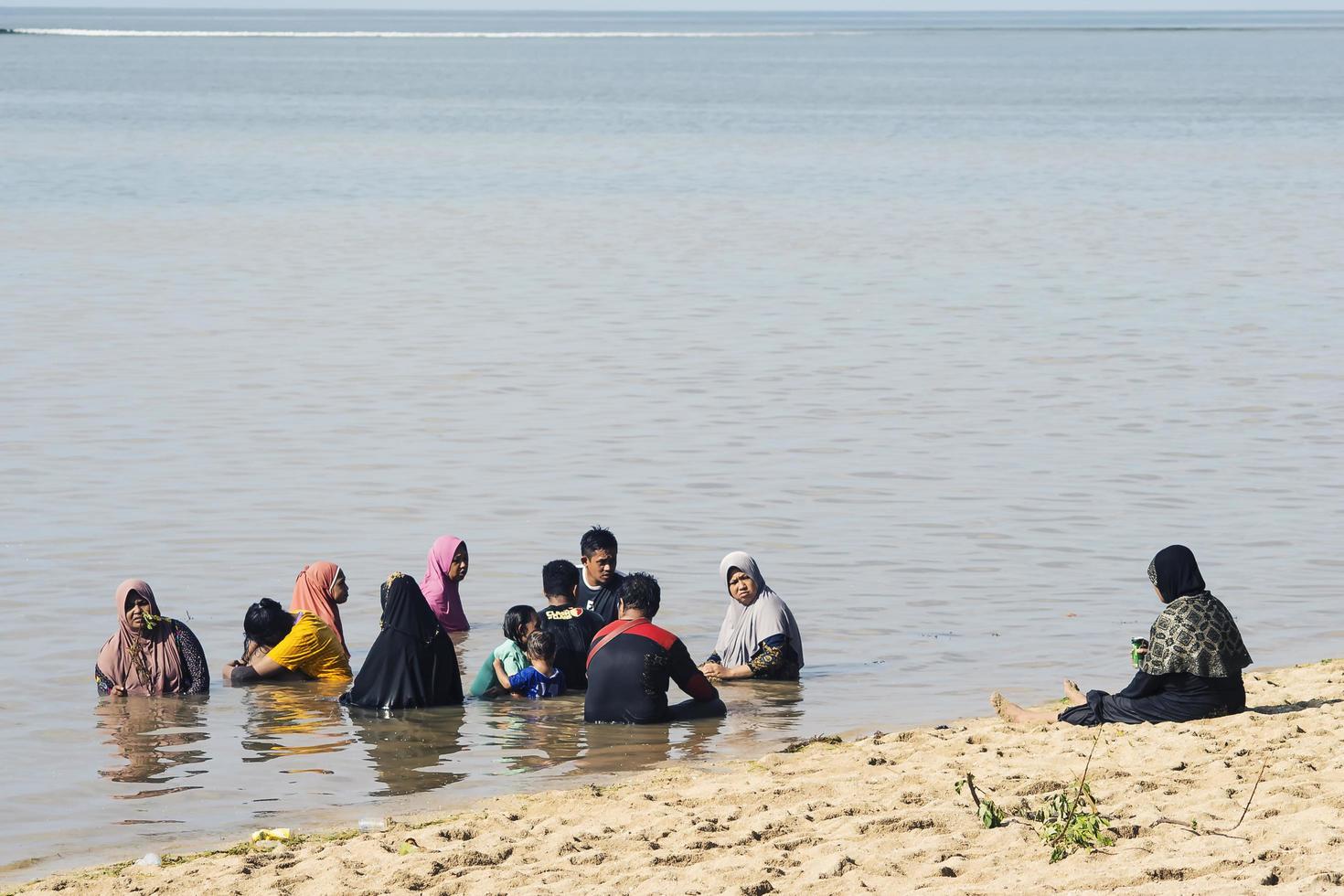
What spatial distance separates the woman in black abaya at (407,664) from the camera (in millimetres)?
10047

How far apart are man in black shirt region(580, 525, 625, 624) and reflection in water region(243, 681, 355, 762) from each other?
1509 mm

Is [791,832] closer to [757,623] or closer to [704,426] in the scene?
[757,623]

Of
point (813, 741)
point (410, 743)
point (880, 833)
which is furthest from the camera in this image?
point (410, 743)

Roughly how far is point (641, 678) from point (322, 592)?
2.11 metres

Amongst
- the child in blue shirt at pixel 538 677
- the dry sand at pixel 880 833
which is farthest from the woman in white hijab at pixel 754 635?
the dry sand at pixel 880 833

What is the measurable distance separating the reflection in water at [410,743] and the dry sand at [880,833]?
76 centimetres

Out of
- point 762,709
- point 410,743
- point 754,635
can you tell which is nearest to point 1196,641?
point 762,709

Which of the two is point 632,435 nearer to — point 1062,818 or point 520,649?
point 520,649

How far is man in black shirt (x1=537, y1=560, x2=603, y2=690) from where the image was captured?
10.7m

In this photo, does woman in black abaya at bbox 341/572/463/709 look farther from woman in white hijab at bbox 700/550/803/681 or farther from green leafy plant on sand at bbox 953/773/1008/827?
green leafy plant on sand at bbox 953/773/1008/827

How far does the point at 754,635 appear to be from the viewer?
36.1 feet

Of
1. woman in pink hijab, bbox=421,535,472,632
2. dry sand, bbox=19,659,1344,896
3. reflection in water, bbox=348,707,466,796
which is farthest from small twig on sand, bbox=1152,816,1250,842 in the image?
woman in pink hijab, bbox=421,535,472,632

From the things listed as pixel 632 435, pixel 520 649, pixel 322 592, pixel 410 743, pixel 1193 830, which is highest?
pixel 632 435

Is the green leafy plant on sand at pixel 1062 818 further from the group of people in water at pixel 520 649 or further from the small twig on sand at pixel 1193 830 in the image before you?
the group of people in water at pixel 520 649
